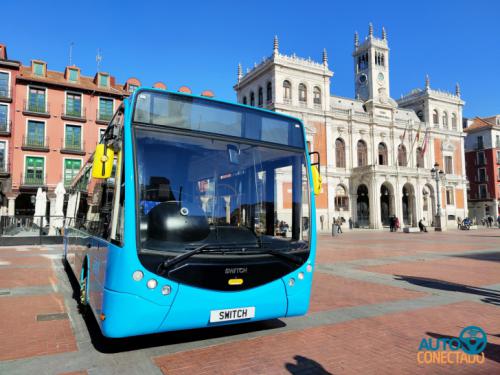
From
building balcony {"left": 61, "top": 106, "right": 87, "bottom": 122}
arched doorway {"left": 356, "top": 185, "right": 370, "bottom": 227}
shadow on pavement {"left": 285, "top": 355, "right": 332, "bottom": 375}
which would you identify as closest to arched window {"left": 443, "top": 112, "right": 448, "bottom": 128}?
arched doorway {"left": 356, "top": 185, "right": 370, "bottom": 227}

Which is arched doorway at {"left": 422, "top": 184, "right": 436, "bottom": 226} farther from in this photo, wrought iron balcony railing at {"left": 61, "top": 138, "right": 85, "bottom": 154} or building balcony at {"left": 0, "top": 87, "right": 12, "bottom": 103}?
building balcony at {"left": 0, "top": 87, "right": 12, "bottom": 103}

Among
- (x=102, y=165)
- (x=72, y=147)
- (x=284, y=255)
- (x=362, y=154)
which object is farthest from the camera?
(x=362, y=154)

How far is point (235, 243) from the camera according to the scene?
4.26m

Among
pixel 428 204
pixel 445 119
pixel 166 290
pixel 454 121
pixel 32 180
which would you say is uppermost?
pixel 445 119

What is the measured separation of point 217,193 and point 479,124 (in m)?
70.5

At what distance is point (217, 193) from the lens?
4484 mm

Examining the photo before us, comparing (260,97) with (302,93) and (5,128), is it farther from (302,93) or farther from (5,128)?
(5,128)

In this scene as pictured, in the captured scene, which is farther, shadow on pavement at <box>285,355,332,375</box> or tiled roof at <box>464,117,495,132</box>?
tiled roof at <box>464,117,495,132</box>

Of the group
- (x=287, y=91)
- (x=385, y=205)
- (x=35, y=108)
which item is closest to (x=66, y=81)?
(x=35, y=108)

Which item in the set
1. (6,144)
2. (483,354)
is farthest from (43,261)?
(6,144)

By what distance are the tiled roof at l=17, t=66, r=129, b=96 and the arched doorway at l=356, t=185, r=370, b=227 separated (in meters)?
28.2

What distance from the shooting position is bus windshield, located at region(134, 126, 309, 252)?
12.7 feet

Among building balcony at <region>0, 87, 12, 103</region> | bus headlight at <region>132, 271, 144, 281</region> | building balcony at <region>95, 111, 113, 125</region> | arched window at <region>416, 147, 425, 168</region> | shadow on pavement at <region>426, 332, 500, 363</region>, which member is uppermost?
building balcony at <region>0, 87, 12, 103</region>

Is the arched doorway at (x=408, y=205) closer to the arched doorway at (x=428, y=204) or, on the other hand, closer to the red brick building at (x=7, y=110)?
the arched doorway at (x=428, y=204)
